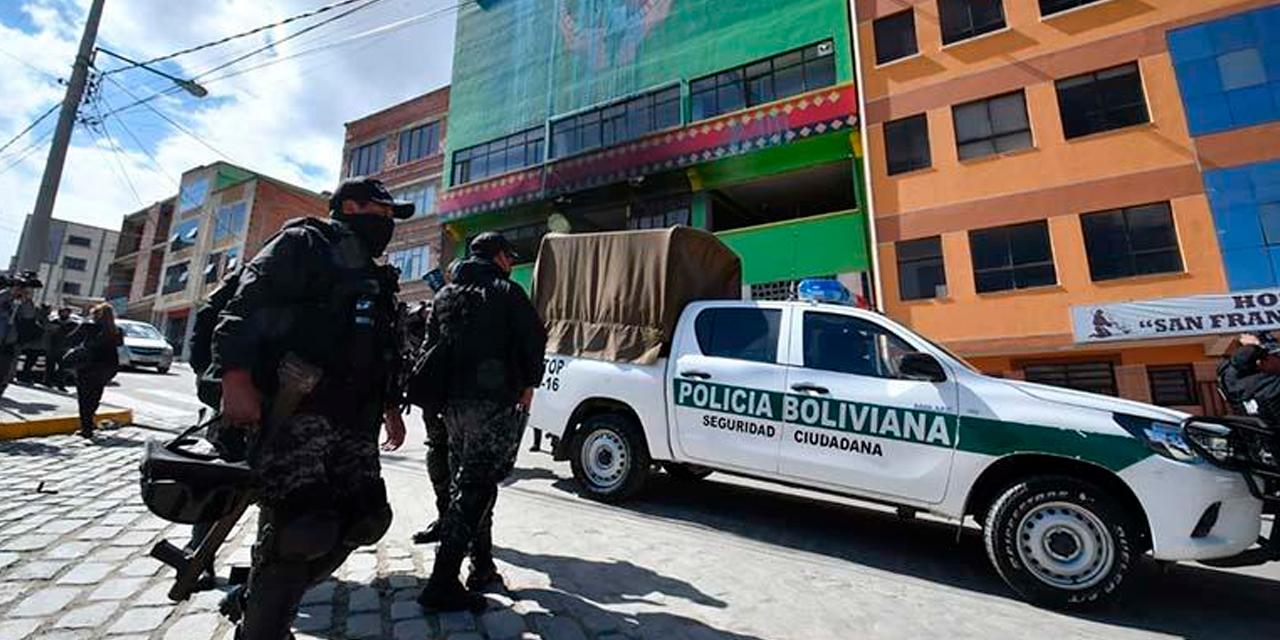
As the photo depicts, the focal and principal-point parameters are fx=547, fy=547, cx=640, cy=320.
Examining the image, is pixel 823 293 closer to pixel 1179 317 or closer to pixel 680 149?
pixel 1179 317

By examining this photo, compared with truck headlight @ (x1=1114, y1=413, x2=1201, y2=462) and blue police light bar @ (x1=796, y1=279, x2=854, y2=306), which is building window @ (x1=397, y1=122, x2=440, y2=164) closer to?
blue police light bar @ (x1=796, y1=279, x2=854, y2=306)

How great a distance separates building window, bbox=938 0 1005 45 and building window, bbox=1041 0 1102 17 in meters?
0.88

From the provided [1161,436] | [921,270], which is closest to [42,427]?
[1161,436]

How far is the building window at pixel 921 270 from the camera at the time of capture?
45.6 feet

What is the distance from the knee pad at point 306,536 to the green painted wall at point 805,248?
46.7ft

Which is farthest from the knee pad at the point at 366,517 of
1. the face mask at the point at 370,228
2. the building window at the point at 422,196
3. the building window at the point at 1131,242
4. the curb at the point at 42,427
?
the building window at the point at 422,196

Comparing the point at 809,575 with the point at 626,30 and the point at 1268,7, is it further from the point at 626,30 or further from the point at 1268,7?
the point at 626,30

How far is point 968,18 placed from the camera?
1467cm

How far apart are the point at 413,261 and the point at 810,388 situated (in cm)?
2517

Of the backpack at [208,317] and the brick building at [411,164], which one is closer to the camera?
the backpack at [208,317]

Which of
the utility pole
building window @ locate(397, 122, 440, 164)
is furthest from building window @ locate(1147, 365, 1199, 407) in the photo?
building window @ locate(397, 122, 440, 164)

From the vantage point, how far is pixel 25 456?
5285 millimetres

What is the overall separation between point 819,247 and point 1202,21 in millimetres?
9256

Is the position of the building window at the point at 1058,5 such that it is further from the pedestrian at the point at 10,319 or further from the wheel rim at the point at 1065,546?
the pedestrian at the point at 10,319
